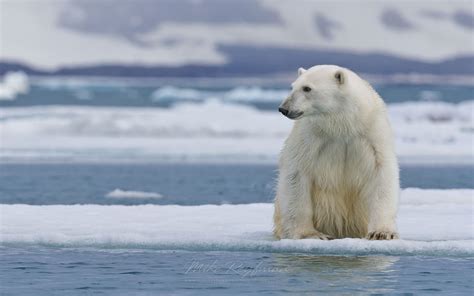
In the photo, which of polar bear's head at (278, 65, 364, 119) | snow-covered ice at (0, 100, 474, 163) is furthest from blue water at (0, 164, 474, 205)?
polar bear's head at (278, 65, 364, 119)

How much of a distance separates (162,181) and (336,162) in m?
7.44

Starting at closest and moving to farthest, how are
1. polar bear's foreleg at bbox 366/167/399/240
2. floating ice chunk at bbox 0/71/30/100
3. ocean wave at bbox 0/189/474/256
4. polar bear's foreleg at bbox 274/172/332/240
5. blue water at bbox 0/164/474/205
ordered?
ocean wave at bbox 0/189/474/256 → polar bear's foreleg at bbox 366/167/399/240 → polar bear's foreleg at bbox 274/172/332/240 → blue water at bbox 0/164/474/205 → floating ice chunk at bbox 0/71/30/100

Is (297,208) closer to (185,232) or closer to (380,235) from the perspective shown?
(380,235)

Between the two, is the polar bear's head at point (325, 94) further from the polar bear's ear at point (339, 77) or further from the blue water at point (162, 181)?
the blue water at point (162, 181)

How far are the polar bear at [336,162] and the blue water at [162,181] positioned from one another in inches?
176

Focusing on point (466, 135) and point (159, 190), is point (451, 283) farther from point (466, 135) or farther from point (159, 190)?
point (466, 135)

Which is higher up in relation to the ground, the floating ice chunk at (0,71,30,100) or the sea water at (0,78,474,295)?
the floating ice chunk at (0,71,30,100)

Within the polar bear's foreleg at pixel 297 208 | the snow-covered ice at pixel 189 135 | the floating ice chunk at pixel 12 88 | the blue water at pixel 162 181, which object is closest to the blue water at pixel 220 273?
the polar bear's foreleg at pixel 297 208

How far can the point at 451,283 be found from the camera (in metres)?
5.59

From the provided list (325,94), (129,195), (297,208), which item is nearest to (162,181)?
(129,195)

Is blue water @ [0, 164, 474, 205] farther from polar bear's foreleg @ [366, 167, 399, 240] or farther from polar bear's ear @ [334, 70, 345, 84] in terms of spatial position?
polar bear's ear @ [334, 70, 345, 84]

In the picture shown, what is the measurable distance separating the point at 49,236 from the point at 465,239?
2706 millimetres

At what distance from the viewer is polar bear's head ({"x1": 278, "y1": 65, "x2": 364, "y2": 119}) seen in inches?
249

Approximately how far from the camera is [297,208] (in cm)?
666
